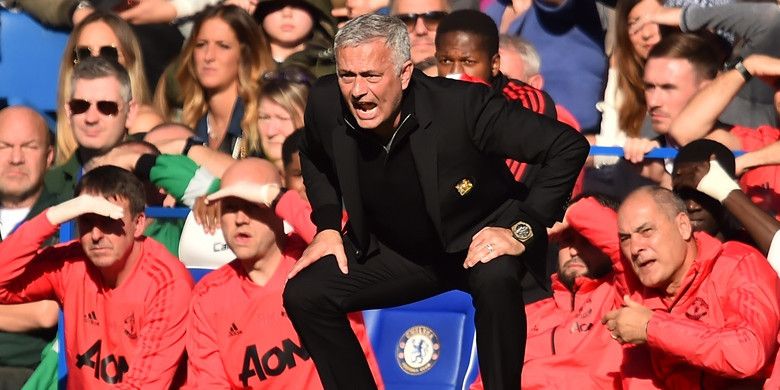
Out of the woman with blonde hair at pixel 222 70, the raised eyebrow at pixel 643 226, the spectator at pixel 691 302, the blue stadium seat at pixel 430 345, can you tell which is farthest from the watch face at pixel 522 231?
the woman with blonde hair at pixel 222 70

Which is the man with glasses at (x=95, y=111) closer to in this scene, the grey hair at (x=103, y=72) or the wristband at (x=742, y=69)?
the grey hair at (x=103, y=72)

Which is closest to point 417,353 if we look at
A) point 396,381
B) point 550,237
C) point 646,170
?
point 396,381

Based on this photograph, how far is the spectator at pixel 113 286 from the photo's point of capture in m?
8.70

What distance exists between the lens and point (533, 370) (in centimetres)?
818

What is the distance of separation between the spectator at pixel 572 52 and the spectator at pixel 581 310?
66.8 inches

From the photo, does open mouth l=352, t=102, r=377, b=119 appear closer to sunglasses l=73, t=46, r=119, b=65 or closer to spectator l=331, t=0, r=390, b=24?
spectator l=331, t=0, r=390, b=24

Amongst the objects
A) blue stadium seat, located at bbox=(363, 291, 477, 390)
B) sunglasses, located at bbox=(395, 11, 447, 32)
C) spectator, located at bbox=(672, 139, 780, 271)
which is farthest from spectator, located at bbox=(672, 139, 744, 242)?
sunglasses, located at bbox=(395, 11, 447, 32)

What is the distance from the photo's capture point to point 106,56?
1088cm

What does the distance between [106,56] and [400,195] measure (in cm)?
437

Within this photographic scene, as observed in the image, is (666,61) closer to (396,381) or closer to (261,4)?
(396,381)

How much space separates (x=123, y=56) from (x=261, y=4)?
918 millimetres

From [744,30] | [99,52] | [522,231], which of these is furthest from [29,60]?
[522,231]

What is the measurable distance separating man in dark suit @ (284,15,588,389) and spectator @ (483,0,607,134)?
3016 millimetres

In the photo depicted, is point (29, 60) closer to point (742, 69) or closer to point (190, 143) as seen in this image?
point (190, 143)
